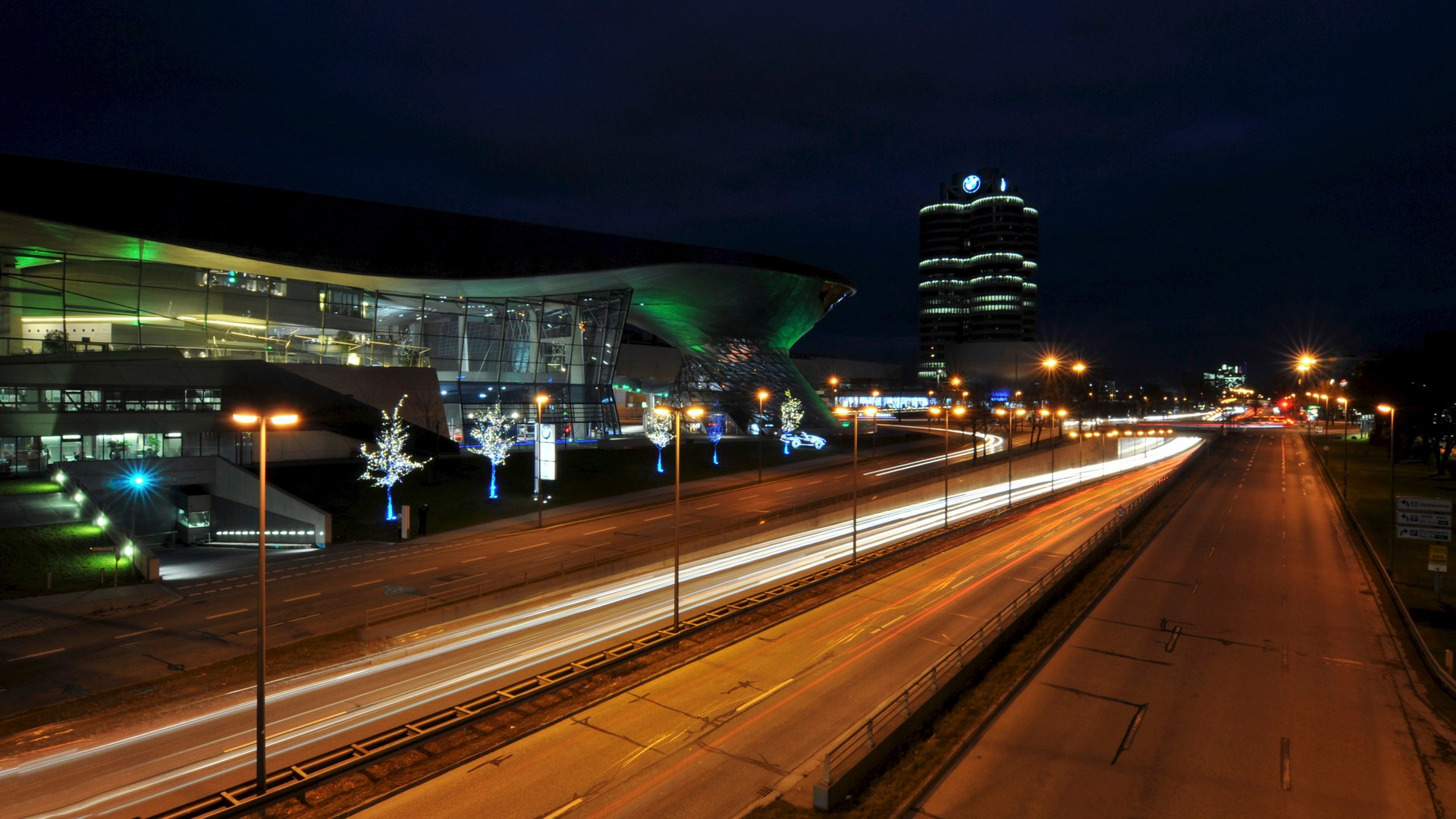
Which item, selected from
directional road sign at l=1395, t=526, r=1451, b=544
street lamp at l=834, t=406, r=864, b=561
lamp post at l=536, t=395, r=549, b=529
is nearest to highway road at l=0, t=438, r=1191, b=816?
street lamp at l=834, t=406, r=864, b=561

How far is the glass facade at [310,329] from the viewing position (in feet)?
140

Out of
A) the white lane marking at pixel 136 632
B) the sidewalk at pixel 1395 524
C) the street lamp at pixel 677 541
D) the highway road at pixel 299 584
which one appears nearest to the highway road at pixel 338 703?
the street lamp at pixel 677 541

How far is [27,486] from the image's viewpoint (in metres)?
33.0

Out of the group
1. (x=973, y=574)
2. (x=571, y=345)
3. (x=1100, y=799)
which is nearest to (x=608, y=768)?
(x=1100, y=799)

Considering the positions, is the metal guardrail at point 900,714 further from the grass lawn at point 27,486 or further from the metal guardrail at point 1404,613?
the grass lawn at point 27,486

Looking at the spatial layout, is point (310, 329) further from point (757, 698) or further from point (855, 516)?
point (757, 698)

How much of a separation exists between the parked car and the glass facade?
50.8ft

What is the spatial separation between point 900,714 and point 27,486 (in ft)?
133

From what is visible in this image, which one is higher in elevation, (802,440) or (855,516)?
(802,440)

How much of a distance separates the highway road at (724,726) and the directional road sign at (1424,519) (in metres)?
12.3

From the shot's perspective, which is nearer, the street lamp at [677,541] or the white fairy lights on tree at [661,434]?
the street lamp at [677,541]

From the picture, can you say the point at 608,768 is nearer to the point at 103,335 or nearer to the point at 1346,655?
the point at 1346,655

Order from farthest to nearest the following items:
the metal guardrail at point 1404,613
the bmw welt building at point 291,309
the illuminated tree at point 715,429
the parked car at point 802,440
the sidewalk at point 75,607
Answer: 1. the parked car at point 802,440
2. the illuminated tree at point 715,429
3. the bmw welt building at point 291,309
4. the sidewalk at point 75,607
5. the metal guardrail at point 1404,613

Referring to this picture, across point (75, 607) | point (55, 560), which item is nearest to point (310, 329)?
point (55, 560)
